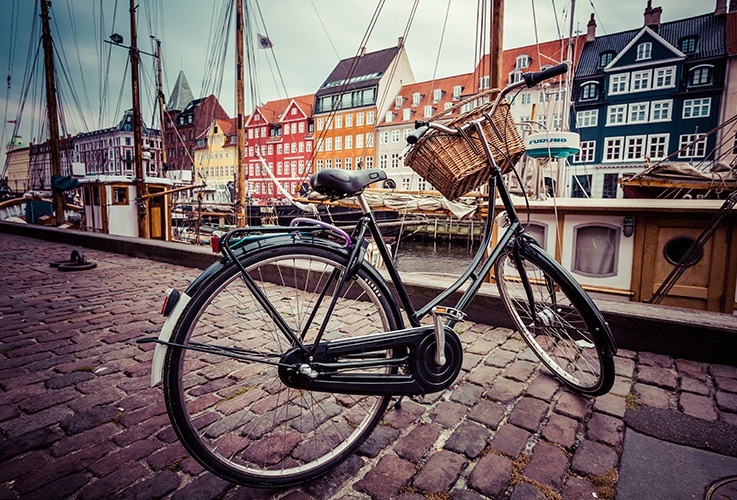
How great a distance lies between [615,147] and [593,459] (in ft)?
117

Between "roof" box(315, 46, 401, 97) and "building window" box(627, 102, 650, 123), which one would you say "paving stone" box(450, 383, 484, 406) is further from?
"roof" box(315, 46, 401, 97)

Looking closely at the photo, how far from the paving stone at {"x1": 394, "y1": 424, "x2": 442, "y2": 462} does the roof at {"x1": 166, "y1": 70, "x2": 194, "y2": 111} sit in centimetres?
7577

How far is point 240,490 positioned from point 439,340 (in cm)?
96

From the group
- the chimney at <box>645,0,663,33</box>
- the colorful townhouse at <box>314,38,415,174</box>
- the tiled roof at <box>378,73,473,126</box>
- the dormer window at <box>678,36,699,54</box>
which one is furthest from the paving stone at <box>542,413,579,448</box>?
the colorful townhouse at <box>314,38,415,174</box>

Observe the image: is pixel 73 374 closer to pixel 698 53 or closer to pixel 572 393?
pixel 572 393

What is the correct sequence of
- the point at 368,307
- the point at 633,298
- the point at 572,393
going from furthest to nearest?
the point at 633,298 < the point at 368,307 < the point at 572,393

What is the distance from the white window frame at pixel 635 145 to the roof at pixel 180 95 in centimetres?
6344

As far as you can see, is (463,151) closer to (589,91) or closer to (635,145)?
(635,145)

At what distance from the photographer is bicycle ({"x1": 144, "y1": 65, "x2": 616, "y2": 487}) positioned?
143 centimetres

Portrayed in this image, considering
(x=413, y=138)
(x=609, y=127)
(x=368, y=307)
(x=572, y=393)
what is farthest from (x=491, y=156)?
(x=609, y=127)

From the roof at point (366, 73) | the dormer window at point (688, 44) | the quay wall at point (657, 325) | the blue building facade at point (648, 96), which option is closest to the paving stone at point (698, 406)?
the quay wall at point (657, 325)

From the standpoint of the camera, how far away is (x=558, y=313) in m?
2.41

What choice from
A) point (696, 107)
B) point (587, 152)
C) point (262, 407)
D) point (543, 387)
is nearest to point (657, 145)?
point (696, 107)

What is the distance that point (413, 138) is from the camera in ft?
6.37
